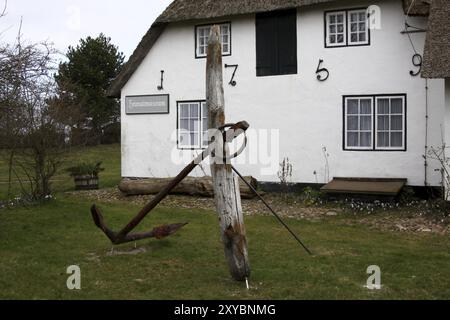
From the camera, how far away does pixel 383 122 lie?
1200cm

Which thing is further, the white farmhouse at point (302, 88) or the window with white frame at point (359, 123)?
the window with white frame at point (359, 123)

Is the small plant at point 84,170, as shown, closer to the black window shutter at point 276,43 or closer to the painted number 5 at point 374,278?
the black window shutter at point 276,43

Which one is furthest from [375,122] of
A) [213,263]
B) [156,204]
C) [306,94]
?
[156,204]

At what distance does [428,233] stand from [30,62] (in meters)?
7.14

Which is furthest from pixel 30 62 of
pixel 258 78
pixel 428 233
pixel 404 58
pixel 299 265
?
pixel 404 58

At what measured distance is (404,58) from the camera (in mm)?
11633

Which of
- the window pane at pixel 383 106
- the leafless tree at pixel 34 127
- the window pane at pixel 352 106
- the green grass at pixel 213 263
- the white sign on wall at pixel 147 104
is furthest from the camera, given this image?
the white sign on wall at pixel 147 104

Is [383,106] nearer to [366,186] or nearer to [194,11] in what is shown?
[366,186]

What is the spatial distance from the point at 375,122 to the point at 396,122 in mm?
465

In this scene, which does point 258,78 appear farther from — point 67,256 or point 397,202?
point 67,256

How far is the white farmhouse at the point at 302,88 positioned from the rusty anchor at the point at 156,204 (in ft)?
19.2

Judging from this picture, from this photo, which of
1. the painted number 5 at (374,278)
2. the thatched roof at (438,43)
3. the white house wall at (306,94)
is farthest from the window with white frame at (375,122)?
the painted number 5 at (374,278)

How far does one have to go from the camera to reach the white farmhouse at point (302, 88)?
1155 cm

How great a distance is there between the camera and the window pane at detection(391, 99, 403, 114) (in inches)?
464
